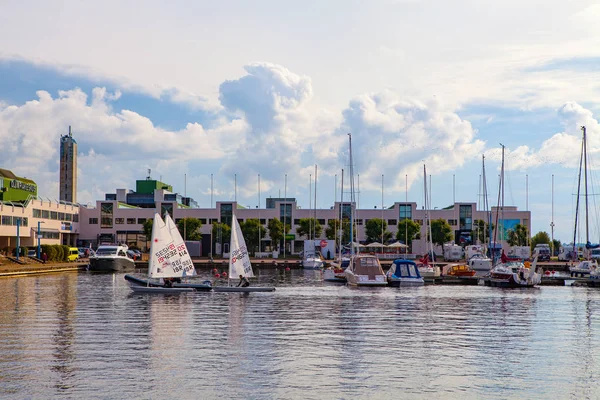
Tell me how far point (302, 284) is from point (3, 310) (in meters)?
38.2

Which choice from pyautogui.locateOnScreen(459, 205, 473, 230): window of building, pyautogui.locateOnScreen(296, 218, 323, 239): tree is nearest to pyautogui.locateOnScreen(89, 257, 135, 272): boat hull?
pyautogui.locateOnScreen(296, 218, 323, 239): tree

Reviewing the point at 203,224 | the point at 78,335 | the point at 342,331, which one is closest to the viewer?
the point at 78,335

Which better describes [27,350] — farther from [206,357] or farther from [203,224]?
[203,224]

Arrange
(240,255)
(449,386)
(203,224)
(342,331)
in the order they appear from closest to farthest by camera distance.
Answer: (449,386) < (342,331) < (240,255) < (203,224)

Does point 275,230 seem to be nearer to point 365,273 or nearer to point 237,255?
point 365,273

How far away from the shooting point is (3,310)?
48344 mm

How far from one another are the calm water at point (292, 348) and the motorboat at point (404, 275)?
1884cm

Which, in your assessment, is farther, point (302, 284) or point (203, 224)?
point (203, 224)

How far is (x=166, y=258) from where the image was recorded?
61.7 m

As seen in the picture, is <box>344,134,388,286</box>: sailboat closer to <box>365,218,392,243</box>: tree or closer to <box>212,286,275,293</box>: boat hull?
<box>212,286,275,293</box>: boat hull

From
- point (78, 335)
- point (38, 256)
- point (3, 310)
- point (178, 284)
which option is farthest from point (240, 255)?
point (38, 256)

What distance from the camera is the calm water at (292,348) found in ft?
82.3

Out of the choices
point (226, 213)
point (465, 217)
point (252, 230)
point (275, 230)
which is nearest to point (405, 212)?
point (465, 217)

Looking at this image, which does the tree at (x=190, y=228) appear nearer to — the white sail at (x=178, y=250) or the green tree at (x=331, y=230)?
the green tree at (x=331, y=230)
